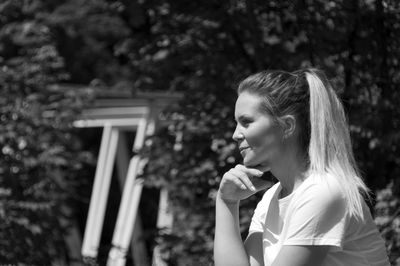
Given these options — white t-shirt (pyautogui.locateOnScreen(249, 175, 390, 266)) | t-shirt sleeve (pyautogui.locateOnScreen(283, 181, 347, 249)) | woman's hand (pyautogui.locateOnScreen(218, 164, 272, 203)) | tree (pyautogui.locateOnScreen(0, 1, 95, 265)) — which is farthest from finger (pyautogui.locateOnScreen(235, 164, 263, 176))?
tree (pyautogui.locateOnScreen(0, 1, 95, 265))

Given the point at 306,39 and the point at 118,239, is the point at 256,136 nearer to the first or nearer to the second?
the point at 306,39

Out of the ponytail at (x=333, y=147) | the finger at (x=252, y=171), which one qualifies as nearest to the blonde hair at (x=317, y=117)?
the ponytail at (x=333, y=147)

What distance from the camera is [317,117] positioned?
2.22 m

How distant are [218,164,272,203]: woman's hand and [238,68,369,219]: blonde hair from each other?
0.61ft

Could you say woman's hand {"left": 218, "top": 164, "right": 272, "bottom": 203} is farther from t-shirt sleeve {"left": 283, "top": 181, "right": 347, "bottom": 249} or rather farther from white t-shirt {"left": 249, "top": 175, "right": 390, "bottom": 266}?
t-shirt sleeve {"left": 283, "top": 181, "right": 347, "bottom": 249}

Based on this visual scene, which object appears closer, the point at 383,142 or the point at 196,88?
the point at 383,142

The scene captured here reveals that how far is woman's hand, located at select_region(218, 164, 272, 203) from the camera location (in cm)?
235

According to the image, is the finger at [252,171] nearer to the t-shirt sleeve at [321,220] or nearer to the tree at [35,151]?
the t-shirt sleeve at [321,220]

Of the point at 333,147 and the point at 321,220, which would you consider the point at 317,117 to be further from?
the point at 321,220

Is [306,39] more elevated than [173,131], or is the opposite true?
[306,39]

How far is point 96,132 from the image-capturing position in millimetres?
9109

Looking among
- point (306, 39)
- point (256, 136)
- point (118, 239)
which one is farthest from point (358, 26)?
point (118, 239)

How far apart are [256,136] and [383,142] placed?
198 cm

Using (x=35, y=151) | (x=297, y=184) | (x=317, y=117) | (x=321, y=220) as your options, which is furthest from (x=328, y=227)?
(x=35, y=151)
